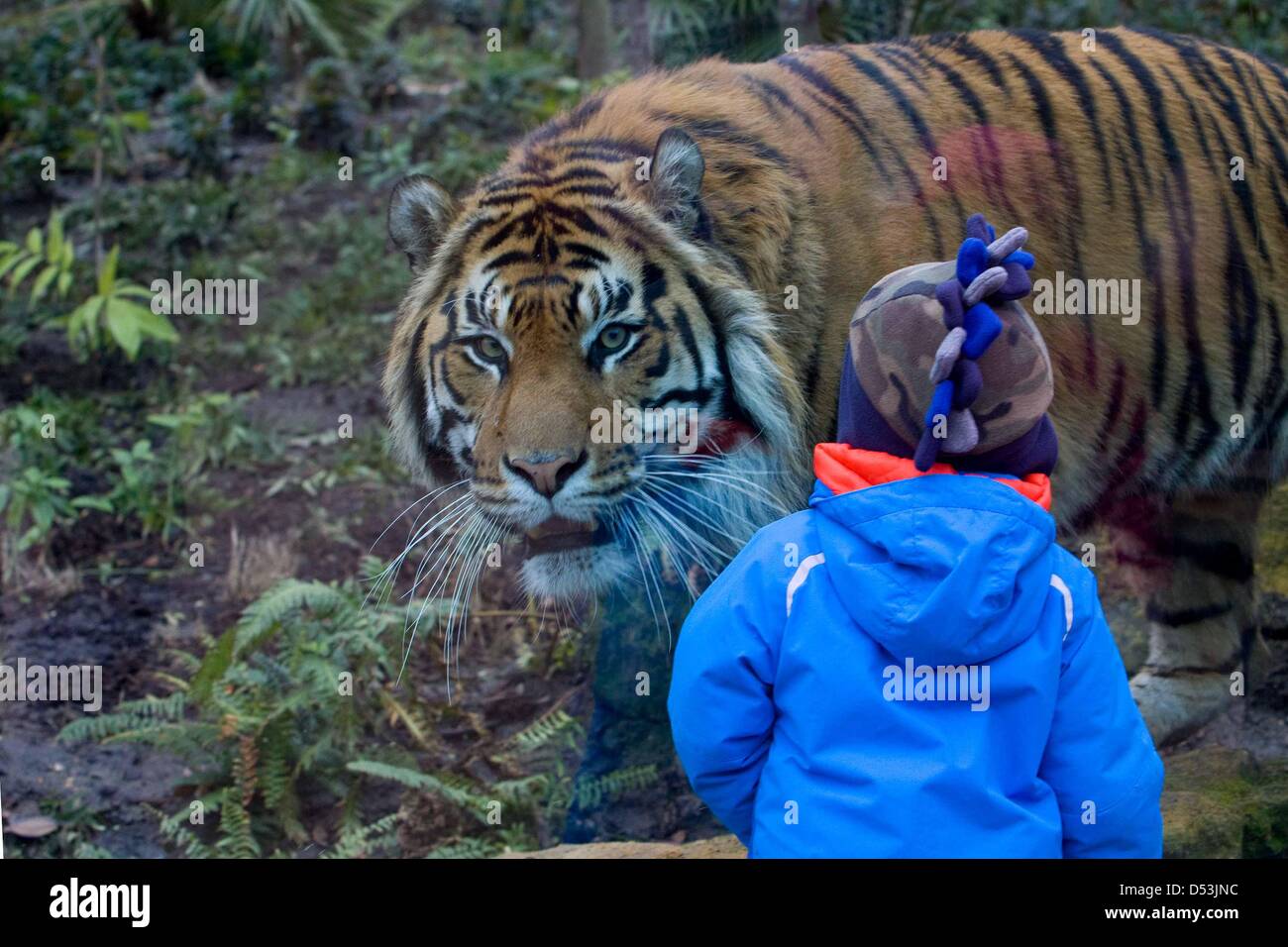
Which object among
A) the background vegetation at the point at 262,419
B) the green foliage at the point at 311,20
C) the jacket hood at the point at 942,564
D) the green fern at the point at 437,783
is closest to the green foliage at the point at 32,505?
the background vegetation at the point at 262,419

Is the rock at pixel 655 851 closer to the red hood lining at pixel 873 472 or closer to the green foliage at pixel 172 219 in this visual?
Result: the red hood lining at pixel 873 472

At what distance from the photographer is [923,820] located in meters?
2.32

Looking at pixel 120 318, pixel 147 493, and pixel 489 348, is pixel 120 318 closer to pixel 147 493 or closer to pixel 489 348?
pixel 147 493

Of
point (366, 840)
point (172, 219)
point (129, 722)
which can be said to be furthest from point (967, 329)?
point (172, 219)

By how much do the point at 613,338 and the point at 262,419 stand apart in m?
3.71

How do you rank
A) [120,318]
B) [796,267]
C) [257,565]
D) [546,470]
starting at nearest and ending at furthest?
[546,470], [796,267], [257,565], [120,318]

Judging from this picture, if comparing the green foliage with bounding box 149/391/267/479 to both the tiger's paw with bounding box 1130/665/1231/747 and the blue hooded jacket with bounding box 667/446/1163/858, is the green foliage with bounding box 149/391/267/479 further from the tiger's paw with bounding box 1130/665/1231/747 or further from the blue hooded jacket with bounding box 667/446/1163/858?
the blue hooded jacket with bounding box 667/446/1163/858

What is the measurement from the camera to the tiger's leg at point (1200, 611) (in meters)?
4.70

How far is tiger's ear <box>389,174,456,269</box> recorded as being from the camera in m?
3.64

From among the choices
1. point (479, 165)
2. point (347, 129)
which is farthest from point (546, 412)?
point (347, 129)

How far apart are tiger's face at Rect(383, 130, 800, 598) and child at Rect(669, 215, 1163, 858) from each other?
3.22 feet

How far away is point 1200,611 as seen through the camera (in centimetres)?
483

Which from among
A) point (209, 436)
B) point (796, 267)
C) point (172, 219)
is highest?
point (172, 219)

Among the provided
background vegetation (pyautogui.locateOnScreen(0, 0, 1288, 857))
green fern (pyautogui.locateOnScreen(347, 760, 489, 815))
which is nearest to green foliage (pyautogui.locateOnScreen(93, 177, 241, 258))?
background vegetation (pyautogui.locateOnScreen(0, 0, 1288, 857))
